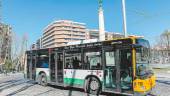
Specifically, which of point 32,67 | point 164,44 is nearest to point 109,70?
point 32,67

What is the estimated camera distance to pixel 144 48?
1162 cm

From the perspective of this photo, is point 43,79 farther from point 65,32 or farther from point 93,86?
point 65,32

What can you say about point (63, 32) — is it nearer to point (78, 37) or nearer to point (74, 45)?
point (78, 37)

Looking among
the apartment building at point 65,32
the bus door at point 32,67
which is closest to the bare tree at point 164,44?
the apartment building at point 65,32

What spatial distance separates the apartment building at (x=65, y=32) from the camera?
4373 inches

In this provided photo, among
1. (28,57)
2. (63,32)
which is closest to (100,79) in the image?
(28,57)

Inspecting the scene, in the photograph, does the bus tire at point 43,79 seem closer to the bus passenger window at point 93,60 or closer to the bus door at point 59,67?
the bus door at point 59,67

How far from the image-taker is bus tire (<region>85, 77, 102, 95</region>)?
500 inches

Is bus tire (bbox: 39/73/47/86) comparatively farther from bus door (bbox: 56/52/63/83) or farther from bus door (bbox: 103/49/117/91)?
bus door (bbox: 103/49/117/91)

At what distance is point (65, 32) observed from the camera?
367ft

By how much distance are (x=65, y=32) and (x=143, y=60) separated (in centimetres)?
10140

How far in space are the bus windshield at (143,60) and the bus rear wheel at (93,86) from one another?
102 inches

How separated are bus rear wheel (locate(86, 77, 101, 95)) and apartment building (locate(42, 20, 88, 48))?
95672mm

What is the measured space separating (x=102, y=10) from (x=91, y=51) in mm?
28812
